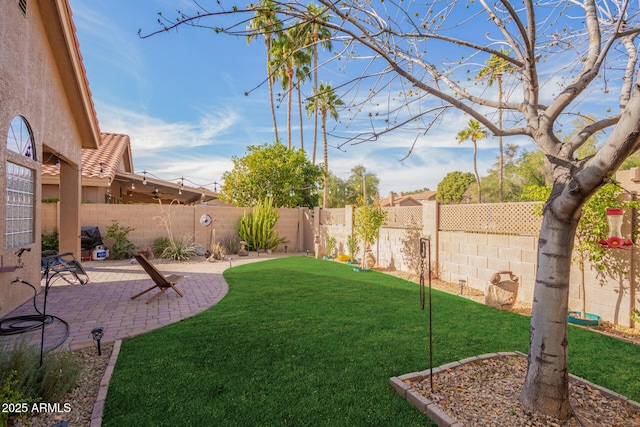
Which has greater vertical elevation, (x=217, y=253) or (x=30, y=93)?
(x=30, y=93)

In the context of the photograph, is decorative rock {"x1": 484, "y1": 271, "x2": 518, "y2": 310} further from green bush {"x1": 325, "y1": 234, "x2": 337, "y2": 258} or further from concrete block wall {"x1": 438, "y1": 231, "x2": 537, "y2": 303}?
green bush {"x1": 325, "y1": 234, "x2": 337, "y2": 258}

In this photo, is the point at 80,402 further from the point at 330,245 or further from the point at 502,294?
the point at 330,245

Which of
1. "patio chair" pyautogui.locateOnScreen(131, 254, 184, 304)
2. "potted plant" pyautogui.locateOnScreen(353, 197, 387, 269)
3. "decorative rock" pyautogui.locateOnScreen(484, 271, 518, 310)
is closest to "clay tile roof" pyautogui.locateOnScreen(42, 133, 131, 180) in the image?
"patio chair" pyautogui.locateOnScreen(131, 254, 184, 304)

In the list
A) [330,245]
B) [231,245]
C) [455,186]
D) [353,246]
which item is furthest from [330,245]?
[455,186]

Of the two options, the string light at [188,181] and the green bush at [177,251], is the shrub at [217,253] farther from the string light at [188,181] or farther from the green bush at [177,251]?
the string light at [188,181]

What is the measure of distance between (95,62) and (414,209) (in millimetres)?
9851

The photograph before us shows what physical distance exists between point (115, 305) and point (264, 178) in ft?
36.3

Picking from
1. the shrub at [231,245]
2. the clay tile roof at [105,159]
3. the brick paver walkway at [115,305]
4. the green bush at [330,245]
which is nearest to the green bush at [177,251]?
the shrub at [231,245]

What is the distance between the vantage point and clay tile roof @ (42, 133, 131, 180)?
A: 12.4 meters

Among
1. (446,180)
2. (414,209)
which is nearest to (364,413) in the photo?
(414,209)

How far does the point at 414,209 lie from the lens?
31.8 feet

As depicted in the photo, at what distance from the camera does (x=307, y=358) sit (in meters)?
3.66

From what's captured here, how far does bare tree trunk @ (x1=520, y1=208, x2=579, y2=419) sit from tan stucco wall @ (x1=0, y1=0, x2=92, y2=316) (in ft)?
22.9

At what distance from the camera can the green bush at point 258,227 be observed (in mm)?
14227
